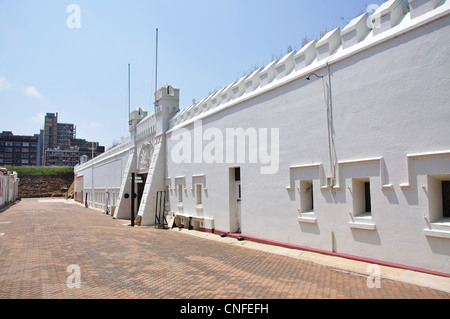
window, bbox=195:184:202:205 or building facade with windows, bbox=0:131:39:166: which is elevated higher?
building facade with windows, bbox=0:131:39:166

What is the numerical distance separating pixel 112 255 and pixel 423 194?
8.17 metres

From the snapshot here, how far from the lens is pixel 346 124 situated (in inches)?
331

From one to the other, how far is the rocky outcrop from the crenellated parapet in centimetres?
6484

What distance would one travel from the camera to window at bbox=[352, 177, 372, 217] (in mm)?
8211

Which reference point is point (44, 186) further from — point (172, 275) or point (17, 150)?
point (172, 275)


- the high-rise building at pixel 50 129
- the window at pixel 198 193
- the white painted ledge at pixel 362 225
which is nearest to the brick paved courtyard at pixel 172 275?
the white painted ledge at pixel 362 225

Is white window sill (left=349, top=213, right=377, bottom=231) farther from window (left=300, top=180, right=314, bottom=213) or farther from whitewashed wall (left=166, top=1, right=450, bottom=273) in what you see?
window (left=300, top=180, right=314, bottom=213)

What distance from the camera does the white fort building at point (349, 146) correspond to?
6.71 m

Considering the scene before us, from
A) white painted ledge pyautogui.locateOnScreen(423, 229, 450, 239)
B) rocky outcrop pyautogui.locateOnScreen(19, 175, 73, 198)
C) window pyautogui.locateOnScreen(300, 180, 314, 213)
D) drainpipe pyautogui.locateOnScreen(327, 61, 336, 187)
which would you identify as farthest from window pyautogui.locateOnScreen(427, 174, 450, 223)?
rocky outcrop pyautogui.locateOnScreen(19, 175, 73, 198)

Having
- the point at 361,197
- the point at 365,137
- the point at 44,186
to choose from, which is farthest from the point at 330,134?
the point at 44,186

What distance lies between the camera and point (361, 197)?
8336 millimetres

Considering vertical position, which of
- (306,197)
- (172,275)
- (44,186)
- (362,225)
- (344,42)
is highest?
(344,42)

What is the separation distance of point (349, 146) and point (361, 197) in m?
1.26
